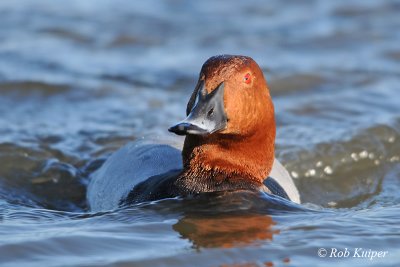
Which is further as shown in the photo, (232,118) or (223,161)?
(223,161)

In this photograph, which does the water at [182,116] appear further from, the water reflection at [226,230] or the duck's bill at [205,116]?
the duck's bill at [205,116]

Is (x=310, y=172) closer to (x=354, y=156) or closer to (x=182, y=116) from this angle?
(x=354, y=156)

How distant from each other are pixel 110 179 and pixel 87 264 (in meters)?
1.99

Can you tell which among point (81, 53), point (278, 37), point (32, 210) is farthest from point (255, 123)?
point (278, 37)

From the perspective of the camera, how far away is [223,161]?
5.35 m

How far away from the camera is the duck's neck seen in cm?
530

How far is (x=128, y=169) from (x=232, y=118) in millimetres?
1539

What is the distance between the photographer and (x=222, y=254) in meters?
4.68

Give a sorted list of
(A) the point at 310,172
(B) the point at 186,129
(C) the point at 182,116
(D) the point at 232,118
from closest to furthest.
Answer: (B) the point at 186,129 → (D) the point at 232,118 → (A) the point at 310,172 → (C) the point at 182,116

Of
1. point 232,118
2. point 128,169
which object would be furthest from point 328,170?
point 232,118

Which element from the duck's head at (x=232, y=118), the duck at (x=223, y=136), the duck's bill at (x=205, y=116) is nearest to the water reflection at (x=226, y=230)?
the duck at (x=223, y=136)

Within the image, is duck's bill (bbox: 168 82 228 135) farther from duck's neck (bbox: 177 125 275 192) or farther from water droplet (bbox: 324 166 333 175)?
water droplet (bbox: 324 166 333 175)

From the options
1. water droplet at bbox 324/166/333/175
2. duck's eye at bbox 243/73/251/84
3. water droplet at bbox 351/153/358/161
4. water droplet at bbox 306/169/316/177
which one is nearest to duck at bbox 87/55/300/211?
duck's eye at bbox 243/73/251/84

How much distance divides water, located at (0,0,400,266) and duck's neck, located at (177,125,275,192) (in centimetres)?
12
